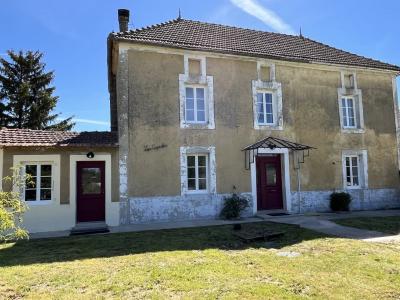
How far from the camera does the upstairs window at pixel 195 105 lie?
13.3m

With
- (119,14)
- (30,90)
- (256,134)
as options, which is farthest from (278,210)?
(30,90)

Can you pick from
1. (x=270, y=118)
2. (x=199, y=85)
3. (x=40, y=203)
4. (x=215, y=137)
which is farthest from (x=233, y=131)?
(x=40, y=203)

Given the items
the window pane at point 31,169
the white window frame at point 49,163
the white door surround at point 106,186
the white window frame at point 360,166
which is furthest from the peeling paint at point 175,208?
the white window frame at point 360,166

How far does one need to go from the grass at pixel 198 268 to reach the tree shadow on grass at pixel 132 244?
0.08 feet

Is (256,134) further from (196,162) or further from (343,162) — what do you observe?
(343,162)

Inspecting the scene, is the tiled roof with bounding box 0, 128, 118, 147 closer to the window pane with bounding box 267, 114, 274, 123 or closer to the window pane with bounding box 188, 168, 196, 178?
the window pane with bounding box 188, 168, 196, 178

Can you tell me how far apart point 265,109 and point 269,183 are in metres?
3.09

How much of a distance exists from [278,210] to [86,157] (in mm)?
7883

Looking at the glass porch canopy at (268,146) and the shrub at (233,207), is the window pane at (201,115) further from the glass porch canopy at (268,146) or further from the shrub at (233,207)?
the shrub at (233,207)

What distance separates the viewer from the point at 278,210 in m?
14.2

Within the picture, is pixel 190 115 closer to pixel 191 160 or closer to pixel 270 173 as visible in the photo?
pixel 191 160

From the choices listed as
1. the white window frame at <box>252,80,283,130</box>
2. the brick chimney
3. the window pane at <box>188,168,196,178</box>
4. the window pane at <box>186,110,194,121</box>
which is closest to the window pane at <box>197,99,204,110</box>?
the window pane at <box>186,110,194,121</box>

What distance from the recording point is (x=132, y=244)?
8492 millimetres

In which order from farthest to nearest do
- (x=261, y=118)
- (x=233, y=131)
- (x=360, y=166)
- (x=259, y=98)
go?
(x=360, y=166) < (x=259, y=98) < (x=261, y=118) < (x=233, y=131)
